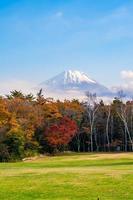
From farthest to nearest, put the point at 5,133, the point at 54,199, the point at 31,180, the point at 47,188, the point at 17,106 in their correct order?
the point at 17,106, the point at 5,133, the point at 31,180, the point at 47,188, the point at 54,199

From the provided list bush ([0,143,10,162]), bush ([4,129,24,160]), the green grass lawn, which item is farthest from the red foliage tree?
the green grass lawn

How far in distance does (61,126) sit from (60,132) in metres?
1.67

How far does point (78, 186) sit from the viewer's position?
83.4 ft

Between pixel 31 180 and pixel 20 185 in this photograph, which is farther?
pixel 31 180

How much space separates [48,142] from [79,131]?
37.1 ft

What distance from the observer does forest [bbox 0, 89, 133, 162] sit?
3007 inches

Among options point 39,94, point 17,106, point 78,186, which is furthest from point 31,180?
point 39,94

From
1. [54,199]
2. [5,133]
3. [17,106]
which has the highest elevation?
[17,106]

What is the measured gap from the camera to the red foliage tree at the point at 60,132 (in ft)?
284

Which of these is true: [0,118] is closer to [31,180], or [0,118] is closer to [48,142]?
[48,142]

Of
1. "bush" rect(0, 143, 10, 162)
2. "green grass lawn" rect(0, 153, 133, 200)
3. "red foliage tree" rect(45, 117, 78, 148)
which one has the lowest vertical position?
"green grass lawn" rect(0, 153, 133, 200)

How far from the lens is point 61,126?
3472 inches

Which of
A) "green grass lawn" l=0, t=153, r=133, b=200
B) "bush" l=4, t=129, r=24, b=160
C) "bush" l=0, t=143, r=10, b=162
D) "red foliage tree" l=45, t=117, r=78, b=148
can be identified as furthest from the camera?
"red foliage tree" l=45, t=117, r=78, b=148

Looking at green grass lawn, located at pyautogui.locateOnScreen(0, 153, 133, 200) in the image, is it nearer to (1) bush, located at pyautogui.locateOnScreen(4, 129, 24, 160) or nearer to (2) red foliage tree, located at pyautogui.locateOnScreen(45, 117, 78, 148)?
(1) bush, located at pyautogui.locateOnScreen(4, 129, 24, 160)
